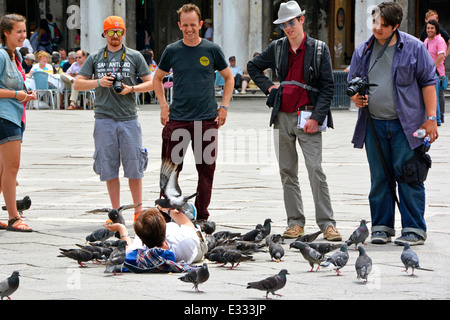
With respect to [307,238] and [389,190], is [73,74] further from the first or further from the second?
[307,238]

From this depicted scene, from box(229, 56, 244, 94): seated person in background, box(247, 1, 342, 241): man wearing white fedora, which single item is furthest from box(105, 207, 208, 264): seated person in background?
box(229, 56, 244, 94): seated person in background

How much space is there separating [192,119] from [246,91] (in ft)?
53.4

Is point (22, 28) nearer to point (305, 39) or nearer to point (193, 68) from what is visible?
point (193, 68)

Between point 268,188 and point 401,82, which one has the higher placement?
point 401,82

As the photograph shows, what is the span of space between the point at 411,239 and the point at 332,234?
56cm

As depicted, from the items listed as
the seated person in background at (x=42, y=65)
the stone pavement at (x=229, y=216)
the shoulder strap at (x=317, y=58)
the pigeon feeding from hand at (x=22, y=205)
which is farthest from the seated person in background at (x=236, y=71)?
the shoulder strap at (x=317, y=58)

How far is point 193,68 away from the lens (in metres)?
7.41

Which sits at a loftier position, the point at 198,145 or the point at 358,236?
the point at 198,145

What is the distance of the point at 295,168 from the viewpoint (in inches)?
283

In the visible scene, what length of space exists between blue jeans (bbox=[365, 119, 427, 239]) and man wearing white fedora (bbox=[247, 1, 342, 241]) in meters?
0.35

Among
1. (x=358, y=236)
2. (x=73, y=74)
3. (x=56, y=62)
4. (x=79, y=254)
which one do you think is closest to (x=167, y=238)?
(x=79, y=254)

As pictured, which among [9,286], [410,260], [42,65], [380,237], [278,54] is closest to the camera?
[9,286]

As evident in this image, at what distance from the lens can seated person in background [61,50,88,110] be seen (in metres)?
20.0
